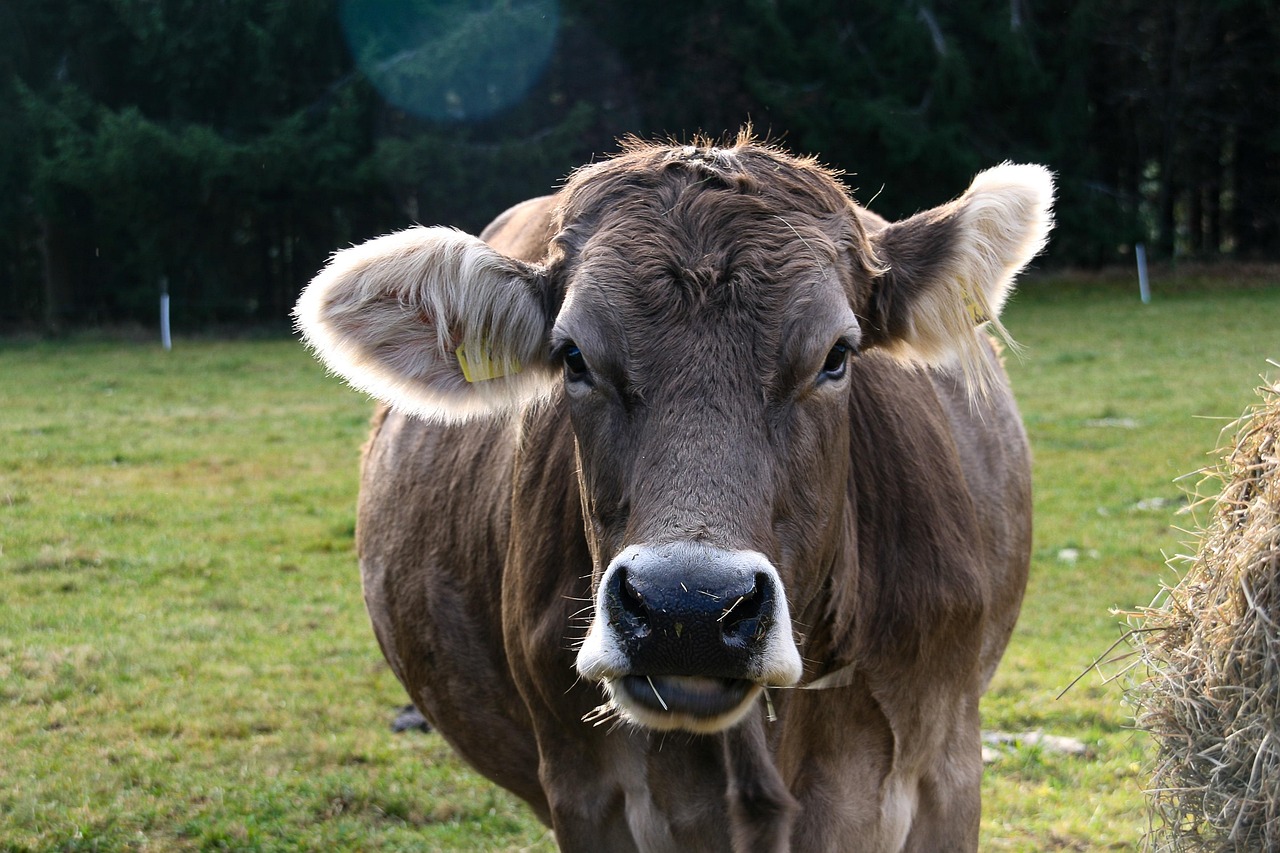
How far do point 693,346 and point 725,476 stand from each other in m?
0.28

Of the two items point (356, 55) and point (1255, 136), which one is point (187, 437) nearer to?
point (356, 55)

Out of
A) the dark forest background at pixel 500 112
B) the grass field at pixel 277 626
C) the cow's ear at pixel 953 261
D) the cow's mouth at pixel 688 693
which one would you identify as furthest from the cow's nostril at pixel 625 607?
the dark forest background at pixel 500 112

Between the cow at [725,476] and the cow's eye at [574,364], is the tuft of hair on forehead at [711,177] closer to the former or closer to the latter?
the cow at [725,476]

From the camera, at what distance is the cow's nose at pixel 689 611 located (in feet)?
6.81

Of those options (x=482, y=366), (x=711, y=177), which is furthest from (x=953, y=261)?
(x=482, y=366)

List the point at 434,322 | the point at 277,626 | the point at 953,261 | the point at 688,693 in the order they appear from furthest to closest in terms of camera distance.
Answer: the point at 277,626 → the point at 434,322 → the point at 953,261 → the point at 688,693

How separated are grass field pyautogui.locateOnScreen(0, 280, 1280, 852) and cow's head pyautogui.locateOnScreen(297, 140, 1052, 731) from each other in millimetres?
1247

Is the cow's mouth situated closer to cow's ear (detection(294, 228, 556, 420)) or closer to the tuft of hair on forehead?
cow's ear (detection(294, 228, 556, 420))

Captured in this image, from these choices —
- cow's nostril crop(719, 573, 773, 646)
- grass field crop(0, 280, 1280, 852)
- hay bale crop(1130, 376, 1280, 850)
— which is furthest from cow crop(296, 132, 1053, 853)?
grass field crop(0, 280, 1280, 852)

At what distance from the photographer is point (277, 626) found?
727cm

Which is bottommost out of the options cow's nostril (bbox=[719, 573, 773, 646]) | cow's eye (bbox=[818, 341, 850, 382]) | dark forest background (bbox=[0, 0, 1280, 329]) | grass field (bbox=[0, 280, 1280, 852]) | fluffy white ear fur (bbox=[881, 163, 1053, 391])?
grass field (bbox=[0, 280, 1280, 852])

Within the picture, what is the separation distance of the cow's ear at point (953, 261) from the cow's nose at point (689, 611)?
3.16 feet

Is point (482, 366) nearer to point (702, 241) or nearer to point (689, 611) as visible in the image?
point (702, 241)

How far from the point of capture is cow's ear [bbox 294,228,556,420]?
2.83m
